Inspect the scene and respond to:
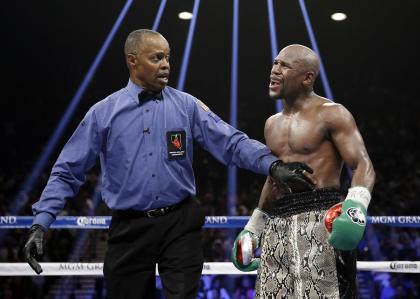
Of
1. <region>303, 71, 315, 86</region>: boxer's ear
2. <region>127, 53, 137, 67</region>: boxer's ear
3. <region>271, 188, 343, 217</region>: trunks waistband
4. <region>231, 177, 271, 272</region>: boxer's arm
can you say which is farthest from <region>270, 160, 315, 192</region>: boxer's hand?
<region>127, 53, 137, 67</region>: boxer's ear

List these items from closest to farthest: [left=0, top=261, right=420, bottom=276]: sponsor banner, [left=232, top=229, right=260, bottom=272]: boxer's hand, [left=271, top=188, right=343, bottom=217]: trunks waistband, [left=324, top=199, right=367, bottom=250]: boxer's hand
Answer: [left=324, top=199, right=367, bottom=250]: boxer's hand < [left=271, top=188, right=343, bottom=217]: trunks waistband < [left=232, top=229, right=260, bottom=272]: boxer's hand < [left=0, top=261, right=420, bottom=276]: sponsor banner

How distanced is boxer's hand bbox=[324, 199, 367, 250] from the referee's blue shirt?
0.34 meters

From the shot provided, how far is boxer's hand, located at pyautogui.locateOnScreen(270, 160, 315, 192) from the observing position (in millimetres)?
2293

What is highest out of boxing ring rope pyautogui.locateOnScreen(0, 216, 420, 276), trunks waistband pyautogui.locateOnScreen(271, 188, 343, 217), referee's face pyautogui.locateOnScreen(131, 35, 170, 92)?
referee's face pyautogui.locateOnScreen(131, 35, 170, 92)

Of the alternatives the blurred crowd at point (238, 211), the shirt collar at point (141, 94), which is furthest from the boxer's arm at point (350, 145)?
the blurred crowd at point (238, 211)

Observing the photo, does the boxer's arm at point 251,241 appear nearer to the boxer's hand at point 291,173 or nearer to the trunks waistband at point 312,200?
the trunks waistband at point 312,200

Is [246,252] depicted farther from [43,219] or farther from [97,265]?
[97,265]

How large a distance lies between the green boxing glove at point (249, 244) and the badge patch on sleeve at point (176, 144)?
49cm

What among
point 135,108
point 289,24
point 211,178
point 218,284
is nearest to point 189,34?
point 289,24

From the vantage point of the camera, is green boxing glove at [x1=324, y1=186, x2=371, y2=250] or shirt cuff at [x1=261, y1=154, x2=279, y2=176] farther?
shirt cuff at [x1=261, y1=154, x2=279, y2=176]

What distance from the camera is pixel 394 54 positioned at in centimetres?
1088

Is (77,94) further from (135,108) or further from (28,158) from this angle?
(135,108)

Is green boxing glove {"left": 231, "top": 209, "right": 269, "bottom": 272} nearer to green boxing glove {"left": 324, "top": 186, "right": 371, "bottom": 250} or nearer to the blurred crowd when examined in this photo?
green boxing glove {"left": 324, "top": 186, "right": 371, "bottom": 250}

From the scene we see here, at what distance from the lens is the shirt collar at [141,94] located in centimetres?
254
